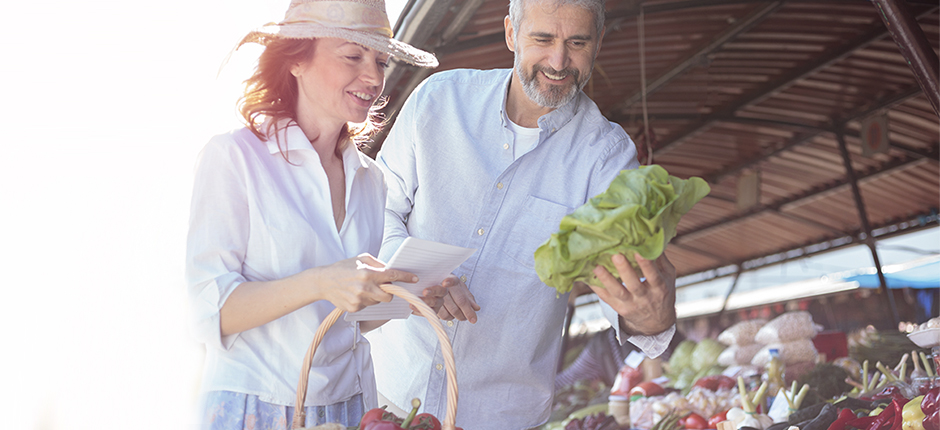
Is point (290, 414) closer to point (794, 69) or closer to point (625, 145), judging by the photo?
point (625, 145)

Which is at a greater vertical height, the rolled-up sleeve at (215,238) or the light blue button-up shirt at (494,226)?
the rolled-up sleeve at (215,238)

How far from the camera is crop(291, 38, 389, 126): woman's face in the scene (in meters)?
1.84

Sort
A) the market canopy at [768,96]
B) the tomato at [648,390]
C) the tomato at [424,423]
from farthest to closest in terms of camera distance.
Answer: the market canopy at [768,96], the tomato at [648,390], the tomato at [424,423]

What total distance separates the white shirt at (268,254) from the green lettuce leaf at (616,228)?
618mm

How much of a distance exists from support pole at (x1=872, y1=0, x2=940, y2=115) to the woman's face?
5.42 ft

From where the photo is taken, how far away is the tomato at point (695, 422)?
3670 millimetres

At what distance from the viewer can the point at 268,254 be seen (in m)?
1.69

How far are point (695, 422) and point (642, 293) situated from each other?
243 centimetres

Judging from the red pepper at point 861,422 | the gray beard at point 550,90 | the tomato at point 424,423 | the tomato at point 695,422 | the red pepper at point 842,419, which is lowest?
the tomato at point 695,422

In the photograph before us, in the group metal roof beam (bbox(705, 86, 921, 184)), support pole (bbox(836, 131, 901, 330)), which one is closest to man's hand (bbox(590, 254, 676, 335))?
support pole (bbox(836, 131, 901, 330))

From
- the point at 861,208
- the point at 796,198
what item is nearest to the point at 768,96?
the point at 861,208

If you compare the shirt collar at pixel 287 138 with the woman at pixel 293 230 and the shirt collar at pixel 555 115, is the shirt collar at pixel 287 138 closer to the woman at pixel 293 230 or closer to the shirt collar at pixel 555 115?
the woman at pixel 293 230

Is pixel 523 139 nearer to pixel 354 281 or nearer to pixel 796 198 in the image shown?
pixel 354 281

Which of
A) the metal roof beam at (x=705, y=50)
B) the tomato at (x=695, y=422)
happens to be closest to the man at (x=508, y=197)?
the tomato at (x=695, y=422)
